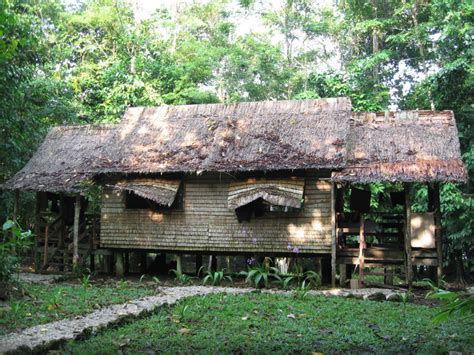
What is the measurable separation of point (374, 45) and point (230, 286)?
17.2m

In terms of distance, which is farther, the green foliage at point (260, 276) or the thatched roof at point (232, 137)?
the thatched roof at point (232, 137)

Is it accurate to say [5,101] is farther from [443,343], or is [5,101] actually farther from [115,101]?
[443,343]

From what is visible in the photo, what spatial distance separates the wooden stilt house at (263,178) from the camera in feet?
43.6

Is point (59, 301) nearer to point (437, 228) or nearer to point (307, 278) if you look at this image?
point (307, 278)

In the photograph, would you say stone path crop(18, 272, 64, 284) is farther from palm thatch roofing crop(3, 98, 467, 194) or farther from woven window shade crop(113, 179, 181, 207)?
woven window shade crop(113, 179, 181, 207)

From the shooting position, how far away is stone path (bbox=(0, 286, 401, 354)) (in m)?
6.07

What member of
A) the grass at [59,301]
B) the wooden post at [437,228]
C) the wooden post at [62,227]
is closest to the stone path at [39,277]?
the wooden post at [62,227]

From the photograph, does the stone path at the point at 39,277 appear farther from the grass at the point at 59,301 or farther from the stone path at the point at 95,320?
the stone path at the point at 95,320

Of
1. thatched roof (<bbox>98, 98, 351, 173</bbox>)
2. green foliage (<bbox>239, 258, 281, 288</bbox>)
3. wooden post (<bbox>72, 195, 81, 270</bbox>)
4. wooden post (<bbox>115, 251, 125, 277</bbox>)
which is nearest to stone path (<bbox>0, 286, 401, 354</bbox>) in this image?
green foliage (<bbox>239, 258, 281, 288</bbox>)

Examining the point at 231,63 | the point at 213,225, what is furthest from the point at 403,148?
the point at 231,63

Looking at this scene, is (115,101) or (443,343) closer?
(443,343)

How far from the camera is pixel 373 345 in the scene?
6543 mm

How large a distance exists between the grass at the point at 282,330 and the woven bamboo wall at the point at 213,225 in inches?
152

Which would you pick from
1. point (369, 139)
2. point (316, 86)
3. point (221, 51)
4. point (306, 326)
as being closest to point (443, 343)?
point (306, 326)
